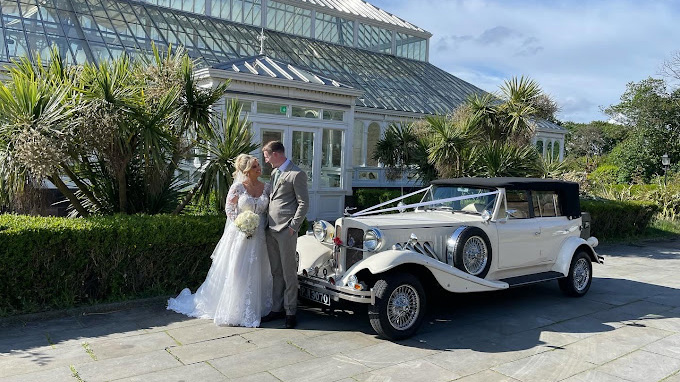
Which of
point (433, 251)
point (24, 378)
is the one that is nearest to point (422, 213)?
point (433, 251)

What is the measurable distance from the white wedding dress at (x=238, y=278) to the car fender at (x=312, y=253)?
47 cm

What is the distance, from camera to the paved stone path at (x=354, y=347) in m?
4.75

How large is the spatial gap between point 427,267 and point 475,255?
3.34 feet

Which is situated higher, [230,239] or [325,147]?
[325,147]

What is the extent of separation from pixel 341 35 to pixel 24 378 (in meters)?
23.1

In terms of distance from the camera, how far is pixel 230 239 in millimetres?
6328

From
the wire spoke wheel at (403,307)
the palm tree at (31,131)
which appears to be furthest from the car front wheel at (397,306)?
the palm tree at (31,131)

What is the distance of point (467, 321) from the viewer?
6602 mm

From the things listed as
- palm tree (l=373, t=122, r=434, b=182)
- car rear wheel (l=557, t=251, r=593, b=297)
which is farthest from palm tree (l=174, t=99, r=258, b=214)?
palm tree (l=373, t=122, r=434, b=182)

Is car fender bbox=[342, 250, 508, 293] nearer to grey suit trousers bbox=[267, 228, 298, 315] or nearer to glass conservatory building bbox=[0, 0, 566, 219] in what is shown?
grey suit trousers bbox=[267, 228, 298, 315]

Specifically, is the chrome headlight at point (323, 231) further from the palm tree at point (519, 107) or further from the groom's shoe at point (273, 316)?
the palm tree at point (519, 107)

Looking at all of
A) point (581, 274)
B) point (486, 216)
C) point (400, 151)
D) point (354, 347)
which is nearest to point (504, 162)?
point (400, 151)

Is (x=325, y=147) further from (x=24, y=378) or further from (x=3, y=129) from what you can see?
A: (x=24, y=378)

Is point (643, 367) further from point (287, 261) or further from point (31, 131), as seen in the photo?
point (31, 131)
